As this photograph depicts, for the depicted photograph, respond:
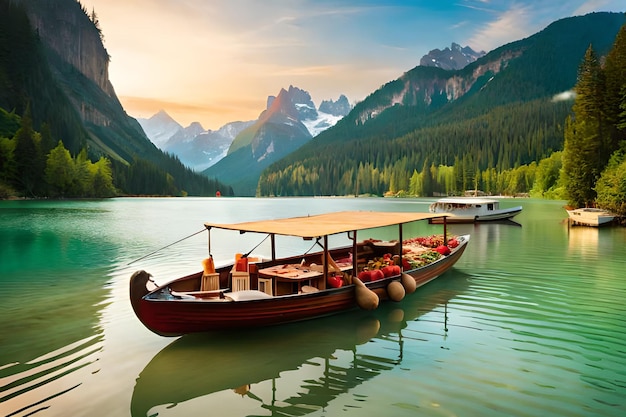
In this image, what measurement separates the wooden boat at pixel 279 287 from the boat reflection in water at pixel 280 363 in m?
0.68

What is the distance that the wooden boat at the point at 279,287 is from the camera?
15.3 meters

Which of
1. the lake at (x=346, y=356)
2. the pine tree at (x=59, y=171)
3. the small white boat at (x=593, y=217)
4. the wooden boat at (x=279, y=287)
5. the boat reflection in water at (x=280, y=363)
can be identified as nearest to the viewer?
the lake at (x=346, y=356)

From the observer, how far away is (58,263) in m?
33.2

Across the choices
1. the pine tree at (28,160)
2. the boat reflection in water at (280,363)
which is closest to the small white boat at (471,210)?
the boat reflection in water at (280,363)

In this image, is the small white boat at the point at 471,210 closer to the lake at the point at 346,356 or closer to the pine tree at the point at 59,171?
the lake at the point at 346,356

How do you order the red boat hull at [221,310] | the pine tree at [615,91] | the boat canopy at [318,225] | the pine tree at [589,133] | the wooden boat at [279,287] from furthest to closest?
the pine tree at [589,133]
the pine tree at [615,91]
the boat canopy at [318,225]
the wooden boat at [279,287]
the red boat hull at [221,310]

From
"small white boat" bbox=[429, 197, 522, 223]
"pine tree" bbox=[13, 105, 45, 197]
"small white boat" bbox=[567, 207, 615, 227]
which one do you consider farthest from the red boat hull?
"pine tree" bbox=[13, 105, 45, 197]

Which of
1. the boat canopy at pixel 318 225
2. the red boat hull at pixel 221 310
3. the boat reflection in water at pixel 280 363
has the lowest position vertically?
the boat reflection in water at pixel 280 363

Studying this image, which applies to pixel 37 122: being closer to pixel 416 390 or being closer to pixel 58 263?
pixel 58 263

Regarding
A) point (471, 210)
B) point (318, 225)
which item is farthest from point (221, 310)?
point (471, 210)

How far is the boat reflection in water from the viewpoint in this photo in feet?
39.3

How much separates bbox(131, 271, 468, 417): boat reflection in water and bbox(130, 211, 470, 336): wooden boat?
679 millimetres

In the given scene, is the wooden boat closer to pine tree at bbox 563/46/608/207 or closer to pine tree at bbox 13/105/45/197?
pine tree at bbox 563/46/608/207

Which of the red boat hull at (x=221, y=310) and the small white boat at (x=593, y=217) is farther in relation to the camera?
the small white boat at (x=593, y=217)
